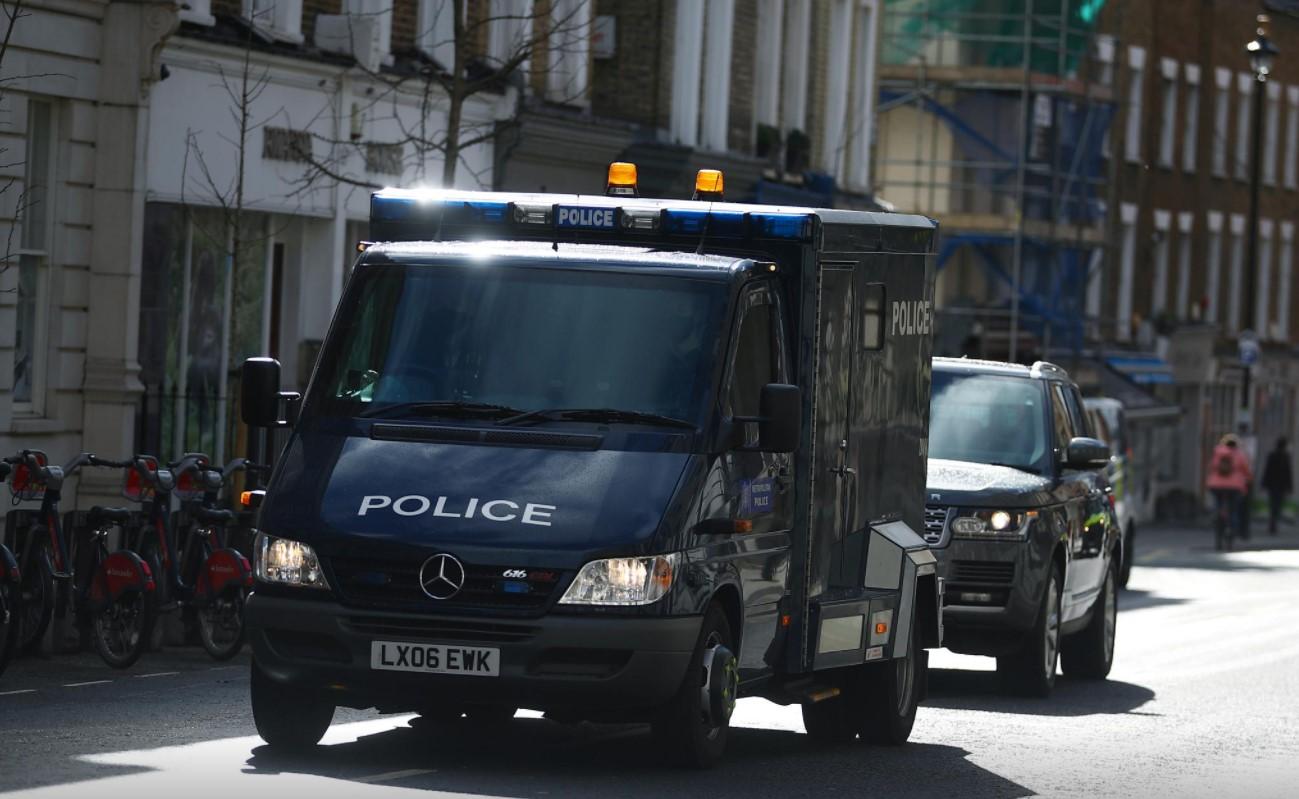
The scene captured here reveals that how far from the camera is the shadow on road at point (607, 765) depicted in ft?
36.7

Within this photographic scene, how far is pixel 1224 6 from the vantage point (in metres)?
62.1

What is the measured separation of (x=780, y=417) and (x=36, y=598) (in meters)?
6.02

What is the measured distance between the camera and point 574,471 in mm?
11117

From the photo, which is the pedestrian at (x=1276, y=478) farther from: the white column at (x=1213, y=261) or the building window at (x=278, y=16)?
the building window at (x=278, y=16)

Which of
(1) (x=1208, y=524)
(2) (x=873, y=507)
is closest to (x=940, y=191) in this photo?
(1) (x=1208, y=524)

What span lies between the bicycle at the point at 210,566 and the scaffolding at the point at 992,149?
3339 cm

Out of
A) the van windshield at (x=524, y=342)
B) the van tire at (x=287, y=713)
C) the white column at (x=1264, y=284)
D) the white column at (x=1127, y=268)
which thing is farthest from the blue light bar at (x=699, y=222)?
the white column at (x=1264, y=284)

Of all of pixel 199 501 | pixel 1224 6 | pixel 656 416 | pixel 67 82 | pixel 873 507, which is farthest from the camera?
pixel 1224 6

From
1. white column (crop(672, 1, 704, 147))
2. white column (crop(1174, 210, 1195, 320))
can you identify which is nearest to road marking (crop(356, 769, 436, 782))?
white column (crop(672, 1, 704, 147))

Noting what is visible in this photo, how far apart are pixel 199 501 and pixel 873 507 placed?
529cm

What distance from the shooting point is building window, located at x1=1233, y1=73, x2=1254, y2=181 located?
6344 cm

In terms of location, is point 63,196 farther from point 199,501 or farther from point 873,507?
point 873,507

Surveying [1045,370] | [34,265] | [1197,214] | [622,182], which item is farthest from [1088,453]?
[1197,214]

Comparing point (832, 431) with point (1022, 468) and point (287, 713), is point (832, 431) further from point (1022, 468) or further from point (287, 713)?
point (1022, 468)
